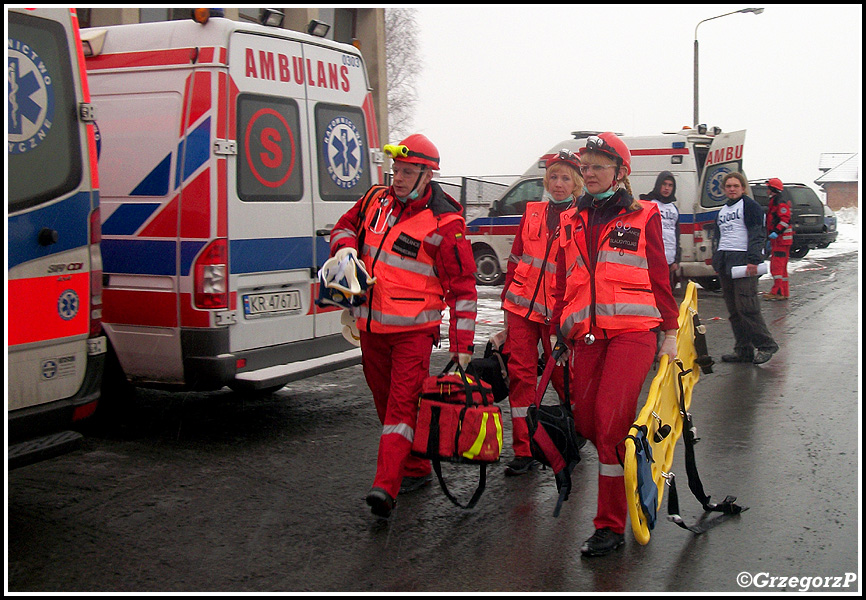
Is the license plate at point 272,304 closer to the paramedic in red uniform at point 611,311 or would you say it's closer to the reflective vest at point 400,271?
the reflective vest at point 400,271

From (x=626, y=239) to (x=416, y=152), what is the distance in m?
1.27

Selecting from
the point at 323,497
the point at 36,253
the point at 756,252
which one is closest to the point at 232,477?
the point at 323,497

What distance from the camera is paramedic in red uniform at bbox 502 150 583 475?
218 inches

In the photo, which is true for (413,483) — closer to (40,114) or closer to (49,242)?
(49,242)

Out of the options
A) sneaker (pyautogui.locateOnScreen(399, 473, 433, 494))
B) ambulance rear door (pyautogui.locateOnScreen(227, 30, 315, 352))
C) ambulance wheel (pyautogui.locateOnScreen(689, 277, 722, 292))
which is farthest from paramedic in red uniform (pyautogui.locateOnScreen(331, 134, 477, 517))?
ambulance wheel (pyautogui.locateOnScreen(689, 277, 722, 292))

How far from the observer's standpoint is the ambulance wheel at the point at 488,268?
53.0 ft

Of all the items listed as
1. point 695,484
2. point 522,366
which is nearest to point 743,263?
point 522,366

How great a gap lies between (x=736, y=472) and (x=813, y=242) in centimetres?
2199

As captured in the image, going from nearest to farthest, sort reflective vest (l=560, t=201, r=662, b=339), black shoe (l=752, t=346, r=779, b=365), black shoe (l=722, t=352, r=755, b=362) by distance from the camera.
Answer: reflective vest (l=560, t=201, r=662, b=339) < black shoe (l=752, t=346, r=779, b=365) < black shoe (l=722, t=352, r=755, b=362)

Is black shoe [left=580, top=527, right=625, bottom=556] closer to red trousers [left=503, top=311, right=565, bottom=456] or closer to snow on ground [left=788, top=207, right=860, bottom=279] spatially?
red trousers [left=503, top=311, right=565, bottom=456]

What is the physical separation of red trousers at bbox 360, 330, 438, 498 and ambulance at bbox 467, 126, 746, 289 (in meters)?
9.79

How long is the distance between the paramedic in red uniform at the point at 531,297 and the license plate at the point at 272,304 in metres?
1.72

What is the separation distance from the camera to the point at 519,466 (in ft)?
18.2

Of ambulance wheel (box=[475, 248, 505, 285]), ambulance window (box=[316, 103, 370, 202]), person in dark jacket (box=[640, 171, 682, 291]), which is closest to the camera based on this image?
ambulance window (box=[316, 103, 370, 202])
